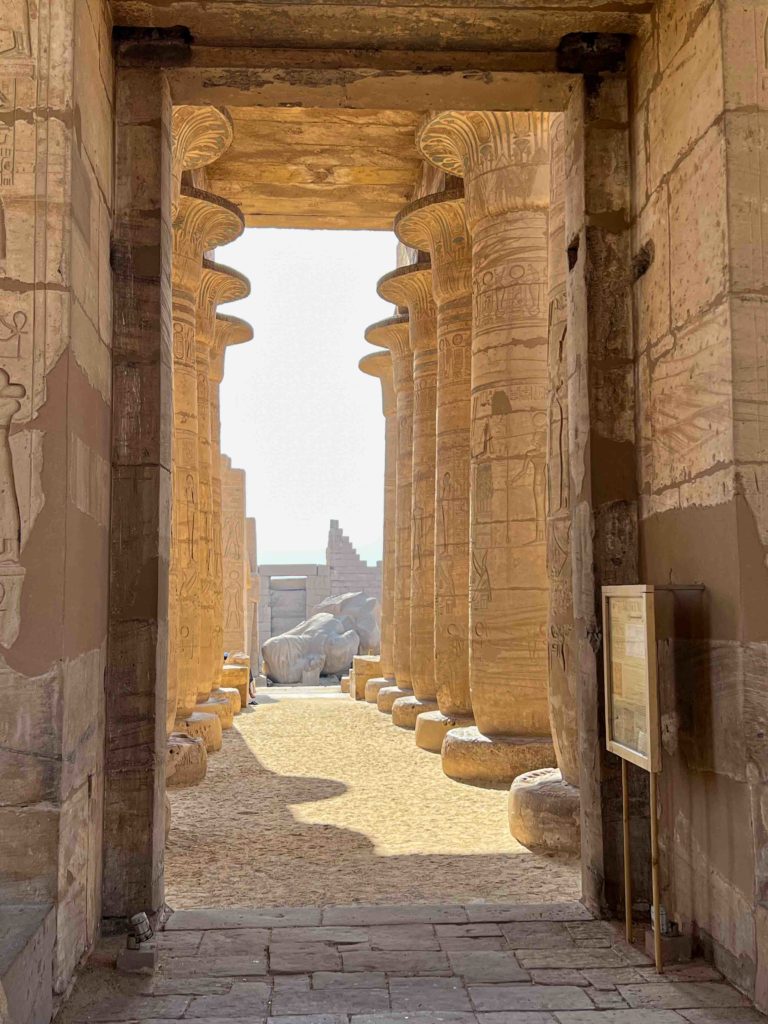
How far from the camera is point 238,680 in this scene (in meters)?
16.2

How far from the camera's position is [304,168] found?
40.9 ft

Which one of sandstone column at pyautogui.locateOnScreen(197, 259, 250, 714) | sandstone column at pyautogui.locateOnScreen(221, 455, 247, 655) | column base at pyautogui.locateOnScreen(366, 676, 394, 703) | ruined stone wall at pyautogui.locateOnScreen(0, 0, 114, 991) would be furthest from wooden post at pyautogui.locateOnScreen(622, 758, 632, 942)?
sandstone column at pyautogui.locateOnScreen(221, 455, 247, 655)

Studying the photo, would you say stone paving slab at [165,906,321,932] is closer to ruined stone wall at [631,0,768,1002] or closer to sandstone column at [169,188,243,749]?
ruined stone wall at [631,0,768,1002]

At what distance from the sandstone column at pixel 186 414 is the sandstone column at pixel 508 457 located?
3062mm

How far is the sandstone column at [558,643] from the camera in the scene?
5.80 m

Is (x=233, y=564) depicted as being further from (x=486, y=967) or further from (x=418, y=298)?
(x=486, y=967)

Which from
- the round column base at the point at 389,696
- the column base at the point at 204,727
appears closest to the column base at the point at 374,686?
the round column base at the point at 389,696

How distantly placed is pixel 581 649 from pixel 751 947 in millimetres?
1476

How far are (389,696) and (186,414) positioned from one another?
5.62 m

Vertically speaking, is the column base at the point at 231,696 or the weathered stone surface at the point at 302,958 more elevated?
the weathered stone surface at the point at 302,958

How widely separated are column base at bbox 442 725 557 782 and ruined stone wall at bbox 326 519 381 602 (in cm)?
2759

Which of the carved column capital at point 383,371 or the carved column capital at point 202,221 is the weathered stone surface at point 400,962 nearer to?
the carved column capital at point 202,221

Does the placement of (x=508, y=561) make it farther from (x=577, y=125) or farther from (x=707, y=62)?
(x=707, y=62)

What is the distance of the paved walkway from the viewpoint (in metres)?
3.12
